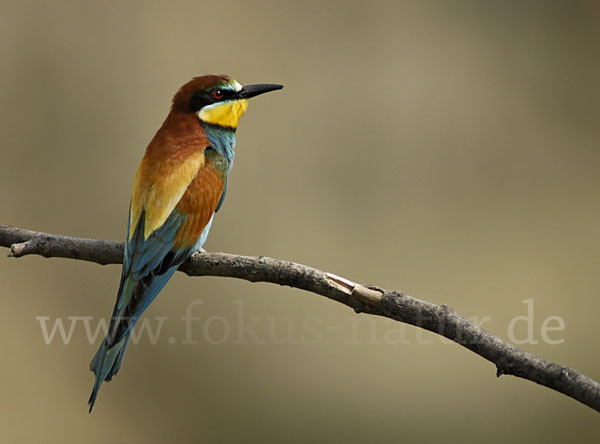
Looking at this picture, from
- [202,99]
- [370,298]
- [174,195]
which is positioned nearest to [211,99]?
[202,99]

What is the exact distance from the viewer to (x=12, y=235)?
1.17 m

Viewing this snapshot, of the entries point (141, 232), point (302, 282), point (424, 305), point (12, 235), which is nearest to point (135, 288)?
point (141, 232)

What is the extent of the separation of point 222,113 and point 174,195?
260 millimetres

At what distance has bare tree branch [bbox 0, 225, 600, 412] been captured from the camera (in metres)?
0.80

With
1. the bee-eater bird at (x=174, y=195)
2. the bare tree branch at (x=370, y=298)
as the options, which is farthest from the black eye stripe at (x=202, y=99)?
the bare tree branch at (x=370, y=298)

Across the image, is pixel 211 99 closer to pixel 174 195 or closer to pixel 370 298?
pixel 174 195

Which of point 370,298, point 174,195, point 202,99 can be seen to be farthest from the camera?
point 202,99

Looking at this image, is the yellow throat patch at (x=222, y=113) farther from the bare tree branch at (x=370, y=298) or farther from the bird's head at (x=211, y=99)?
the bare tree branch at (x=370, y=298)

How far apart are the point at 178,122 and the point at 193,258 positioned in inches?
13.3

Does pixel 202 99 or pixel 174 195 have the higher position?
pixel 202 99

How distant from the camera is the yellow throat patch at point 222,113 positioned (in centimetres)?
140

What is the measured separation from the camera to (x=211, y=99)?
1.40 meters

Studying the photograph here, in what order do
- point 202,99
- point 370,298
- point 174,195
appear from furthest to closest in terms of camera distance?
point 202,99
point 174,195
point 370,298

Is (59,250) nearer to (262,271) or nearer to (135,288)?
(135,288)
